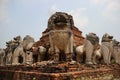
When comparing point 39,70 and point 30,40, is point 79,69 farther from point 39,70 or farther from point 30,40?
point 30,40

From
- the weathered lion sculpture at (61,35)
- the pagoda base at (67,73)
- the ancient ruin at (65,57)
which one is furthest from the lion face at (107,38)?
the weathered lion sculpture at (61,35)

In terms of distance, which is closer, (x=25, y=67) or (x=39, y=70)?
(x=39, y=70)

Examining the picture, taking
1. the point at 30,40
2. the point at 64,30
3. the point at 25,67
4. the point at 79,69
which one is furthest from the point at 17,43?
the point at 79,69

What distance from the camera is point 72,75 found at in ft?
18.2

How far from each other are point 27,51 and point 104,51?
132 inches

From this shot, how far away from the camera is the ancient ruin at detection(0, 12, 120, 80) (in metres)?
5.95

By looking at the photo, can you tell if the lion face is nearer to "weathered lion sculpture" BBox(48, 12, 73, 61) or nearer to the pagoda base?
the pagoda base

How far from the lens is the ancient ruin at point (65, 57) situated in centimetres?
595

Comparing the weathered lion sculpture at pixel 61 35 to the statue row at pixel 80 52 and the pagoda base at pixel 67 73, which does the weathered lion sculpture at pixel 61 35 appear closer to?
the statue row at pixel 80 52

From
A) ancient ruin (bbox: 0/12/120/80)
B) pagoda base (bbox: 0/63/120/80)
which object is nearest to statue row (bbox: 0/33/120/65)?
ancient ruin (bbox: 0/12/120/80)

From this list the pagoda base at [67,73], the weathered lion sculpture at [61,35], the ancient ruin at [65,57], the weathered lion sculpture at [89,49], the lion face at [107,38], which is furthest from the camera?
the lion face at [107,38]

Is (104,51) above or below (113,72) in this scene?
above

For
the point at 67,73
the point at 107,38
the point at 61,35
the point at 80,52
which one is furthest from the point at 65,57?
the point at 107,38

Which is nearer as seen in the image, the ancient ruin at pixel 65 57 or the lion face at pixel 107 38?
the ancient ruin at pixel 65 57
